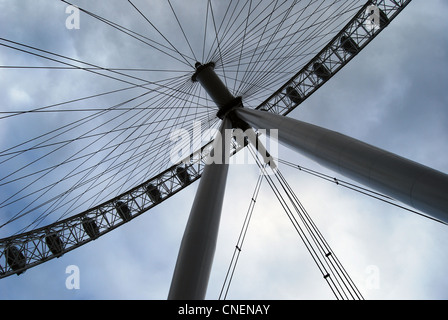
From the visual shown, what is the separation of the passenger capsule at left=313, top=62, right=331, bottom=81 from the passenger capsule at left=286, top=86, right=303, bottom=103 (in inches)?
71.3

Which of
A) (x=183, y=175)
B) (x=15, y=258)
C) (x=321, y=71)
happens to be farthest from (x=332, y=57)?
(x=15, y=258)

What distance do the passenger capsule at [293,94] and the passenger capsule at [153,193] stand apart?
1159cm

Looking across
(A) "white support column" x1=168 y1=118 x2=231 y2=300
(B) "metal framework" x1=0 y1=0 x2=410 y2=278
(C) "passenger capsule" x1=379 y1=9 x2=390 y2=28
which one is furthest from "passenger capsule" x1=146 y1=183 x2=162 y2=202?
(C) "passenger capsule" x1=379 y1=9 x2=390 y2=28

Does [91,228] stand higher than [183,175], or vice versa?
[183,175]

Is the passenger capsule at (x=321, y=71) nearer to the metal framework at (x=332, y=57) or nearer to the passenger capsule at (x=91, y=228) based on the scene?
the metal framework at (x=332, y=57)

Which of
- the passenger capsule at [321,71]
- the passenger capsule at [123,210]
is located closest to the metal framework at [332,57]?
the passenger capsule at [321,71]

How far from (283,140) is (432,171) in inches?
176

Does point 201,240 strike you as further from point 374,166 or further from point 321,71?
point 321,71

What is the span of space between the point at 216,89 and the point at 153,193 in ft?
36.4

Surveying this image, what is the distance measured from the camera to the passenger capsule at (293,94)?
76.9 feet

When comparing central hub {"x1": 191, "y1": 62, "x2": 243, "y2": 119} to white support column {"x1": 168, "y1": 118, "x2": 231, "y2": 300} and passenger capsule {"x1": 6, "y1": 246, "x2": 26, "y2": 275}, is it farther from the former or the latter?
passenger capsule {"x1": 6, "y1": 246, "x2": 26, "y2": 275}

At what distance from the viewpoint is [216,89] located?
1620cm

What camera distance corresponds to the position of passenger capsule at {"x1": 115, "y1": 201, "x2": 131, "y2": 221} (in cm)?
2388
